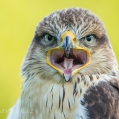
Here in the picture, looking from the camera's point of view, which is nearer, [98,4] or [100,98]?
[100,98]

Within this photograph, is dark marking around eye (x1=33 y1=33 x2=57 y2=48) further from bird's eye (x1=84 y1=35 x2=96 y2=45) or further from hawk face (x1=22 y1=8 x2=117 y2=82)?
bird's eye (x1=84 y1=35 x2=96 y2=45)

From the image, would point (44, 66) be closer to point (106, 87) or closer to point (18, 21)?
point (106, 87)

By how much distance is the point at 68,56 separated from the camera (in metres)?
5.40

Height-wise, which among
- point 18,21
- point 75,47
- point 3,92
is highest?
point 18,21

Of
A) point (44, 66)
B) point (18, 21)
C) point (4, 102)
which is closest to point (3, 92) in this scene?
point (4, 102)

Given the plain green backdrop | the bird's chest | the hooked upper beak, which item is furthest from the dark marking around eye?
the plain green backdrop

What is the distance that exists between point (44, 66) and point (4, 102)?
1.69 metres

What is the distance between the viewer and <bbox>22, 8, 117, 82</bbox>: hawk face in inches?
213

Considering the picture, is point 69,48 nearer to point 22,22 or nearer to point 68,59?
point 68,59

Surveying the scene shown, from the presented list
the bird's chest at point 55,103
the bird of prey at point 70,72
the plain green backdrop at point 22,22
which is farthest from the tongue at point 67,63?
the plain green backdrop at point 22,22

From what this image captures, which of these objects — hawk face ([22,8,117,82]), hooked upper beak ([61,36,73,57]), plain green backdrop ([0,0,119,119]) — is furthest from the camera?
plain green backdrop ([0,0,119,119])

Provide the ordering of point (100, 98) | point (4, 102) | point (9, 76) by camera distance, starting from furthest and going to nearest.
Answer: point (9, 76) < point (4, 102) < point (100, 98)

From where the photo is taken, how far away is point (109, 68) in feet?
18.1

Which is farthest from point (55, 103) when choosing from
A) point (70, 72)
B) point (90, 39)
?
point (90, 39)
